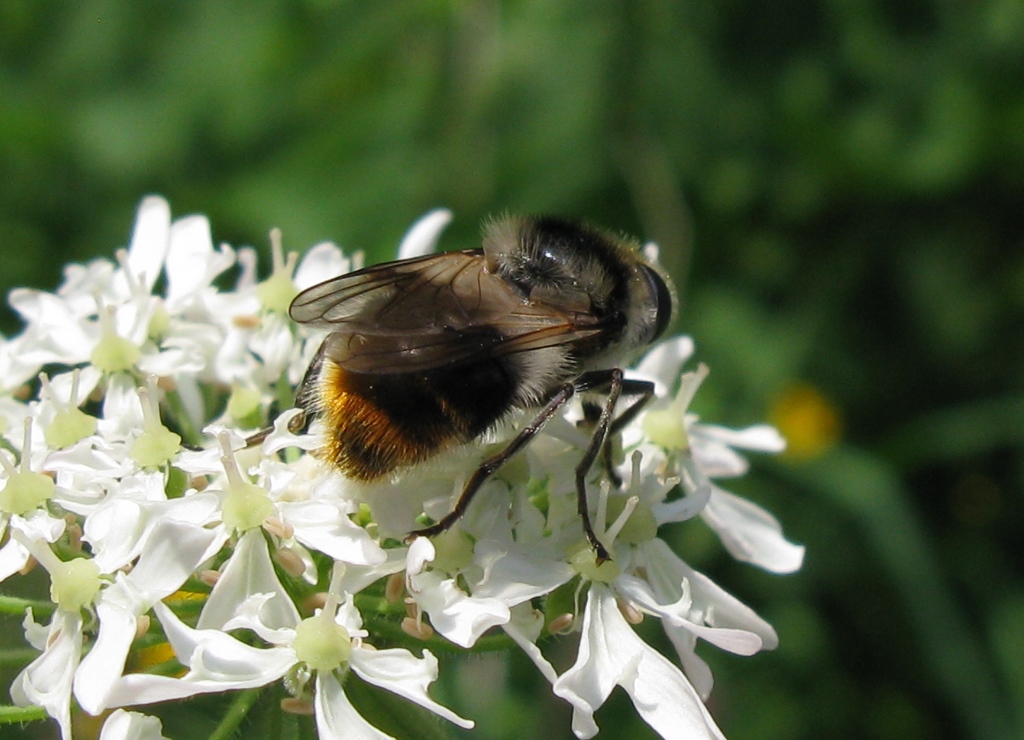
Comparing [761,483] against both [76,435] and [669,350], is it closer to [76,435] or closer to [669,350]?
[669,350]

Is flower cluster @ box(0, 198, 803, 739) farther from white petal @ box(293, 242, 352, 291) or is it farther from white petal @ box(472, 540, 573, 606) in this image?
white petal @ box(293, 242, 352, 291)

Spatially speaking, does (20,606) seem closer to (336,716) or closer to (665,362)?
(336,716)

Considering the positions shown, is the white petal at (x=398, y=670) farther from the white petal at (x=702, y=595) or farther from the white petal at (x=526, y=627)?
the white petal at (x=702, y=595)

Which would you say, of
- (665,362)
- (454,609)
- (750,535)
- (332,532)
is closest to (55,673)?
(332,532)

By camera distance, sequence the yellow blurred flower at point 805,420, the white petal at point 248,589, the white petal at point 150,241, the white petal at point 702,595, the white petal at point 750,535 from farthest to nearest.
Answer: the yellow blurred flower at point 805,420
the white petal at point 150,241
the white petal at point 750,535
the white petal at point 702,595
the white petal at point 248,589

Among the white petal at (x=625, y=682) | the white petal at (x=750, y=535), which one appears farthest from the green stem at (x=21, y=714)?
the white petal at (x=750, y=535)

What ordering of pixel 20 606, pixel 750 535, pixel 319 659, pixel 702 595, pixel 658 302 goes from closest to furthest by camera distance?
pixel 319 659
pixel 20 606
pixel 702 595
pixel 658 302
pixel 750 535

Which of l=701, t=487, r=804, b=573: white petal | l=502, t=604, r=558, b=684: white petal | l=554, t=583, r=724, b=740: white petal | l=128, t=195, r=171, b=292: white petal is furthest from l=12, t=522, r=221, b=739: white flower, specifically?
l=701, t=487, r=804, b=573: white petal
